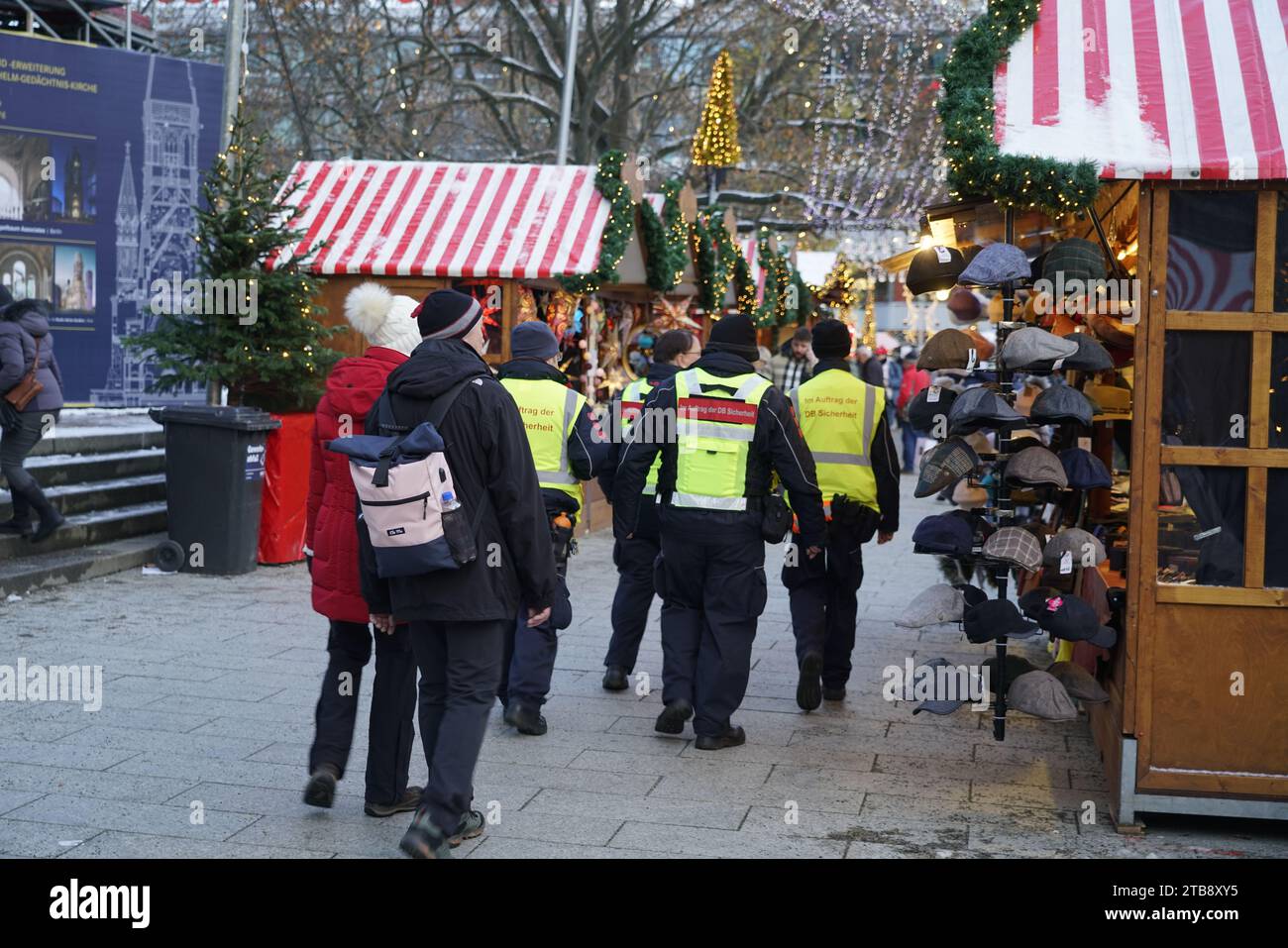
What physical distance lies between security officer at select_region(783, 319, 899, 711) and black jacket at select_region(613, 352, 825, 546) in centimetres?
59

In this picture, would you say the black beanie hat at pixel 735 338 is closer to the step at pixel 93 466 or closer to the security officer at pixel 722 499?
the security officer at pixel 722 499

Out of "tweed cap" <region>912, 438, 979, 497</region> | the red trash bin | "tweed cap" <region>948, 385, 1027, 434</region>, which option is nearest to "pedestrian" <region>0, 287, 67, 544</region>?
the red trash bin

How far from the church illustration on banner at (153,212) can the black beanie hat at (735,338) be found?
10.5 m

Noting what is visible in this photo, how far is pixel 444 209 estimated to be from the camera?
48.4 feet

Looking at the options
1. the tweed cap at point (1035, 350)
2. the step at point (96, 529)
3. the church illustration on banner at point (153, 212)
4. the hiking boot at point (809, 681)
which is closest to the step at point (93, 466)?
the step at point (96, 529)

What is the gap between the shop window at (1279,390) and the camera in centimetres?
568

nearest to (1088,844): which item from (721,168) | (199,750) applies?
(199,750)

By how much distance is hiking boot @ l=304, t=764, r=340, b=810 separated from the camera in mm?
5625

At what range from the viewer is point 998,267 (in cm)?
612

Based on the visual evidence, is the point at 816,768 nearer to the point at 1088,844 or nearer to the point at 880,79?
the point at 1088,844

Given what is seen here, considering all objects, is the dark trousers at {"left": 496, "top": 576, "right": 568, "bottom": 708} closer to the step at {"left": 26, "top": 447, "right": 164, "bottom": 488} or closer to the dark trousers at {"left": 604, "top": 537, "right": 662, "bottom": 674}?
the dark trousers at {"left": 604, "top": 537, "right": 662, "bottom": 674}

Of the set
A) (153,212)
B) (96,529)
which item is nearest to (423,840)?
(96,529)

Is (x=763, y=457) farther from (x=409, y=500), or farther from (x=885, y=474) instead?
(x=409, y=500)

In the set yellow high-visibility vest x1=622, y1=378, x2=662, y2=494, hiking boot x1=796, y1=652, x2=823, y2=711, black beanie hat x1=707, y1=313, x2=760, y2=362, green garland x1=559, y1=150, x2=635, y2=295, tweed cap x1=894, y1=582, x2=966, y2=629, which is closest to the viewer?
tweed cap x1=894, y1=582, x2=966, y2=629
